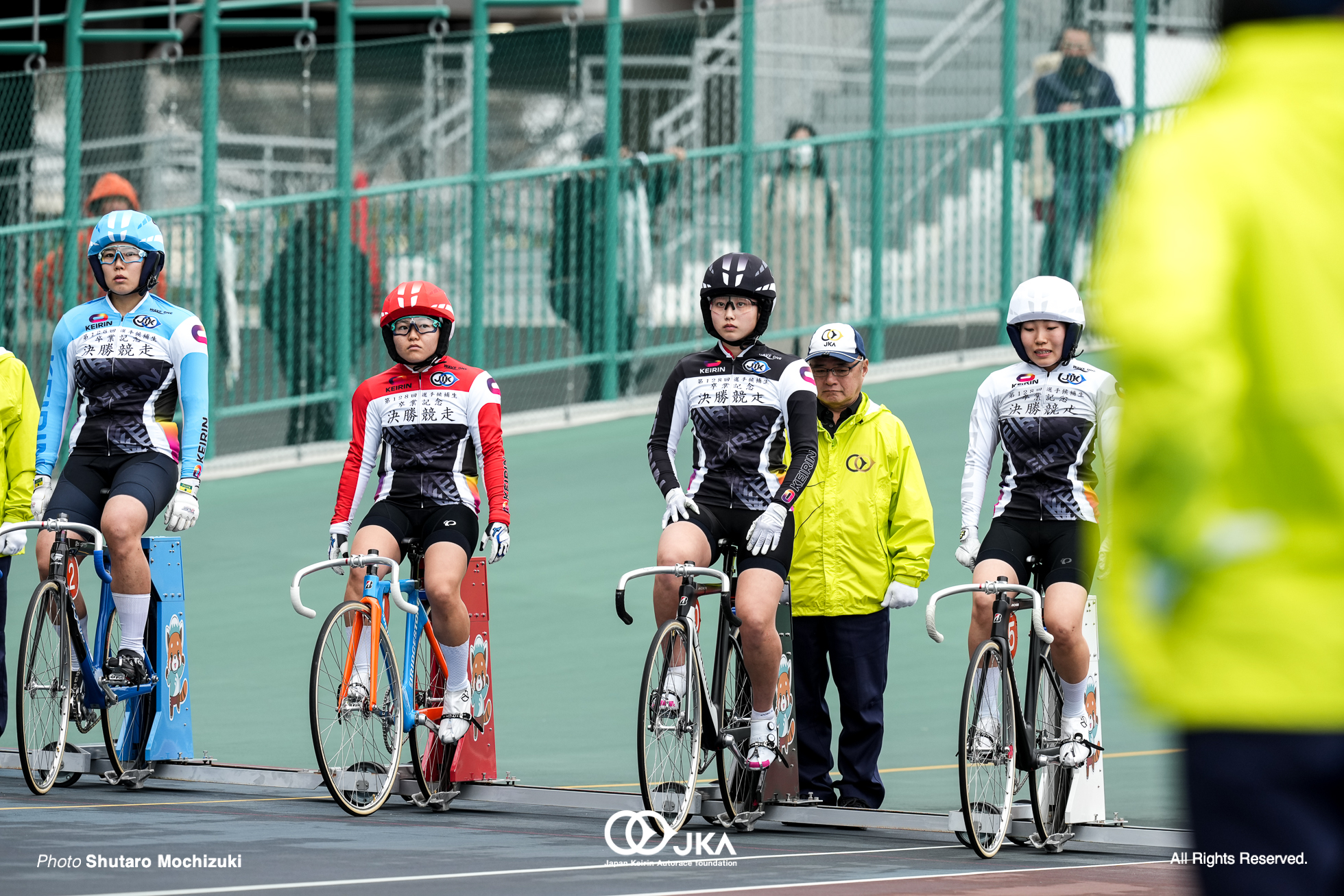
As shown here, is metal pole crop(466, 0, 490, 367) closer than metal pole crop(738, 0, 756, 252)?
Yes

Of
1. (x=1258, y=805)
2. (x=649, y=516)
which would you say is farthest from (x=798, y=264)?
(x=1258, y=805)

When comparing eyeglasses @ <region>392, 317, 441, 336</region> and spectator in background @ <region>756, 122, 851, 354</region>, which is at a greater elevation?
spectator in background @ <region>756, 122, 851, 354</region>

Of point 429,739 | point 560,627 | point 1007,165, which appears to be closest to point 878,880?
point 429,739

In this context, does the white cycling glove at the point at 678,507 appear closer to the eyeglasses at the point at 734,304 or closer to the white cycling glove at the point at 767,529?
the white cycling glove at the point at 767,529

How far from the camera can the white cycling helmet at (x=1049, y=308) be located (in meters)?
7.44

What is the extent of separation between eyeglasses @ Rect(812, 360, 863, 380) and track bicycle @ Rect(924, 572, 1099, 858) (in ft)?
4.40

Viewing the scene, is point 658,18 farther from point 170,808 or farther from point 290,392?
point 170,808

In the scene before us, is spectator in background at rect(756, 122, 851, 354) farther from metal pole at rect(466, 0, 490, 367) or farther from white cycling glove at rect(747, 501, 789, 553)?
white cycling glove at rect(747, 501, 789, 553)

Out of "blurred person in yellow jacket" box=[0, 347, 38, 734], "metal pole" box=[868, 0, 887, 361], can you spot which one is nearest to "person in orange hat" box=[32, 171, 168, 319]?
"blurred person in yellow jacket" box=[0, 347, 38, 734]

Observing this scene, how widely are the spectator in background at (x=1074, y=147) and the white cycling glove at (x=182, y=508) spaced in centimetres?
1009

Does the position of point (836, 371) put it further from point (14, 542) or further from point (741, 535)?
point (14, 542)

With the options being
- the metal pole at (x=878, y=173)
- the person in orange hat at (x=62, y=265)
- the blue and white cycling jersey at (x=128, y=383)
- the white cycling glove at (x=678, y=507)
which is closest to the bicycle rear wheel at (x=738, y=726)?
the white cycling glove at (x=678, y=507)

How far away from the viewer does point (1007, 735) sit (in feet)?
23.5

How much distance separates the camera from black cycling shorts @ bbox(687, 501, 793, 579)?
7.56 m
